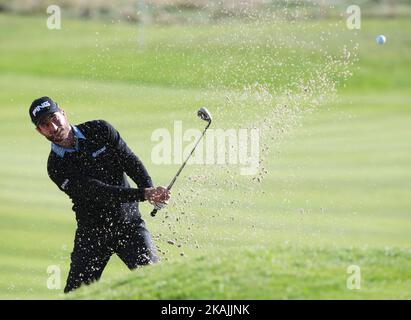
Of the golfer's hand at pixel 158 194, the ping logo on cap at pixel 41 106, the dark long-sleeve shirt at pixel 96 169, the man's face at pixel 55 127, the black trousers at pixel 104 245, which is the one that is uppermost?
the ping logo on cap at pixel 41 106

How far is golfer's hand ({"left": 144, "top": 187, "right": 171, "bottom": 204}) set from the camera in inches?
314

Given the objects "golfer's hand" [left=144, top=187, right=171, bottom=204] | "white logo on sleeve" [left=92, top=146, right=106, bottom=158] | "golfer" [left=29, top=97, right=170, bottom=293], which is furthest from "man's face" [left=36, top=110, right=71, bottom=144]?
"golfer's hand" [left=144, top=187, right=171, bottom=204]

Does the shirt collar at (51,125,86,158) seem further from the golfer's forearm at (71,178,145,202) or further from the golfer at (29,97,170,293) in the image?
the golfer's forearm at (71,178,145,202)

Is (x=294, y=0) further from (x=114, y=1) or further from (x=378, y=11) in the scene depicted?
(x=114, y=1)

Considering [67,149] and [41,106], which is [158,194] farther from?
[41,106]

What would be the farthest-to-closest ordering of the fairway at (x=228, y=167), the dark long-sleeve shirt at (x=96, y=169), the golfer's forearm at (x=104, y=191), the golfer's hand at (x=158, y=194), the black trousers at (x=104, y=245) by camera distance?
the black trousers at (x=104, y=245), the dark long-sleeve shirt at (x=96, y=169), the golfer's forearm at (x=104, y=191), the golfer's hand at (x=158, y=194), the fairway at (x=228, y=167)

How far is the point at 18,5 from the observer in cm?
4156

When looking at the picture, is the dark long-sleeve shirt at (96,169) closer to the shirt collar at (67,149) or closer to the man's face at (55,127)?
the shirt collar at (67,149)

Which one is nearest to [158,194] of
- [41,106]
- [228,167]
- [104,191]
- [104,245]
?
[104,191]

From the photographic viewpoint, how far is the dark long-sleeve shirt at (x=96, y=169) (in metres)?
8.28

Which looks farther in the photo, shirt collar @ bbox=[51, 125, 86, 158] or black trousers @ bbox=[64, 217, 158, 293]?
black trousers @ bbox=[64, 217, 158, 293]

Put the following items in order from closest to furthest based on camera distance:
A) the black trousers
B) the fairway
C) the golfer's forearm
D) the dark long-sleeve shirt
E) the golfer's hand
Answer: the fairway → the golfer's hand → the golfer's forearm → the dark long-sleeve shirt → the black trousers

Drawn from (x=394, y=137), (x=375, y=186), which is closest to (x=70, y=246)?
(x=375, y=186)

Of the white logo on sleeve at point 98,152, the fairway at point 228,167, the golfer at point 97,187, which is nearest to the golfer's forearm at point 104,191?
the golfer at point 97,187
